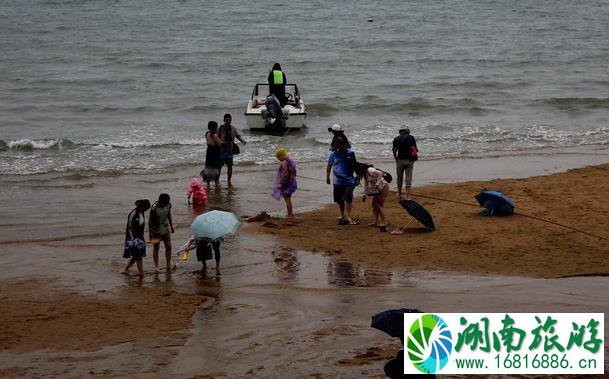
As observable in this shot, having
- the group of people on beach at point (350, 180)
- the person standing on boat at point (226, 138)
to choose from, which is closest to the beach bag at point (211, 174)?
the person standing on boat at point (226, 138)

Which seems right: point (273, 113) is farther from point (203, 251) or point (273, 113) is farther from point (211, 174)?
point (203, 251)

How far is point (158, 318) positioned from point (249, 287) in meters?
1.68

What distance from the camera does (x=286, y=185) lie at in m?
15.5

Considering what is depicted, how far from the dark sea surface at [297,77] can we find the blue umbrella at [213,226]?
9905 mm

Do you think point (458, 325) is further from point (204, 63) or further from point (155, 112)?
point (204, 63)

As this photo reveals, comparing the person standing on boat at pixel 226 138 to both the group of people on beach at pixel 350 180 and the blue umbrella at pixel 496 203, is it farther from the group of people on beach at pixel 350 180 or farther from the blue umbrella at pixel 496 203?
the blue umbrella at pixel 496 203

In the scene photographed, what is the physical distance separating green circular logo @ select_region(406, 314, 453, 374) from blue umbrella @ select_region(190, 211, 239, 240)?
492cm

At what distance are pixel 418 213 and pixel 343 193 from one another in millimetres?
1394

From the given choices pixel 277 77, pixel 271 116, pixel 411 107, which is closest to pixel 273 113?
pixel 271 116

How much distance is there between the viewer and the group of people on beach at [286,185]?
12.6 meters

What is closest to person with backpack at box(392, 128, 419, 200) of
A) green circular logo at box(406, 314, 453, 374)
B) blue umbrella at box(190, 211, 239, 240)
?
blue umbrella at box(190, 211, 239, 240)

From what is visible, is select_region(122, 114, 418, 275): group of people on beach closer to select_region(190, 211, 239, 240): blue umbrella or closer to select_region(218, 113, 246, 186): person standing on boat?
Result: select_region(218, 113, 246, 186): person standing on boat

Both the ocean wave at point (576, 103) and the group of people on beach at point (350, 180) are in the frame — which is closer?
the group of people on beach at point (350, 180)

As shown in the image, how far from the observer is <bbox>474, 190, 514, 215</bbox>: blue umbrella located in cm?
1485
